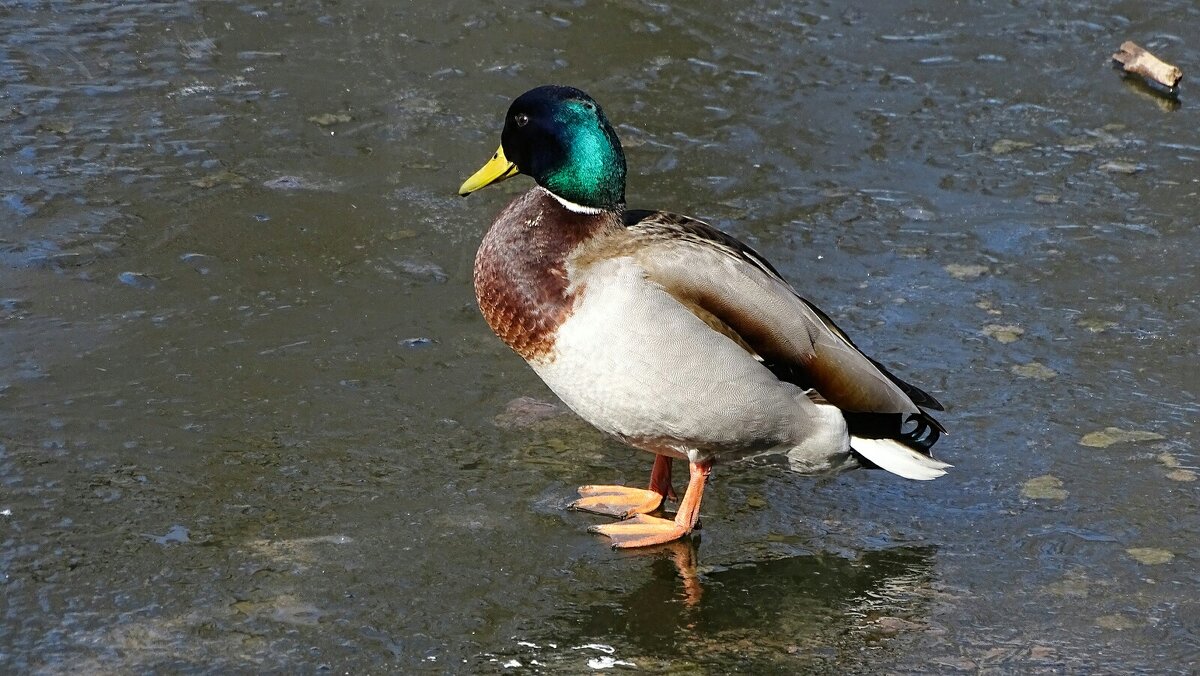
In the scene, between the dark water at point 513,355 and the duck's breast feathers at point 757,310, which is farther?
the duck's breast feathers at point 757,310

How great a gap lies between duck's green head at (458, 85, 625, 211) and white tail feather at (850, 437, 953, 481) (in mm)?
979

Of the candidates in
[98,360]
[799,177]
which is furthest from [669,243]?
[799,177]

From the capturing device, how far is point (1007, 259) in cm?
554

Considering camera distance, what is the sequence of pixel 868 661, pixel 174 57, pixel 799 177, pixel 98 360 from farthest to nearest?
pixel 174 57, pixel 799 177, pixel 98 360, pixel 868 661

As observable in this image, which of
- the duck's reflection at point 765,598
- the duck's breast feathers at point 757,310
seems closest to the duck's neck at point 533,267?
the duck's breast feathers at point 757,310

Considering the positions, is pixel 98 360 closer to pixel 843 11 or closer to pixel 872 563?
pixel 872 563

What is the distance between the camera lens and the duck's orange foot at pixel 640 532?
12.7 feet

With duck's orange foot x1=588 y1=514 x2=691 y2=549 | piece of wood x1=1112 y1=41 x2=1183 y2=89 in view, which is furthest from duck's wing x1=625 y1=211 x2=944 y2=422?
piece of wood x1=1112 y1=41 x2=1183 y2=89

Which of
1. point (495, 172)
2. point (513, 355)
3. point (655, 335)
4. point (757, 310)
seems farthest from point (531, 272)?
point (513, 355)

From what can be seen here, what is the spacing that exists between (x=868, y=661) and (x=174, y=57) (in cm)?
444

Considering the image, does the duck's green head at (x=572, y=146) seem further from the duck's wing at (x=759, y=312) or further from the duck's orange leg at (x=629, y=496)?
the duck's orange leg at (x=629, y=496)

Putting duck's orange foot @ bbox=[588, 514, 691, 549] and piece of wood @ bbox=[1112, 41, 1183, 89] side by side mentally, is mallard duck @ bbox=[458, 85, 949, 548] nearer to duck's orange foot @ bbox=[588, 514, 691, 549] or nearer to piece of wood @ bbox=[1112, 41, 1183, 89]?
duck's orange foot @ bbox=[588, 514, 691, 549]

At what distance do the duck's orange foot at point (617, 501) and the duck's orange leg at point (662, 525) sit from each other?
77mm

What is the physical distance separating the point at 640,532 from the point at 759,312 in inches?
26.9
